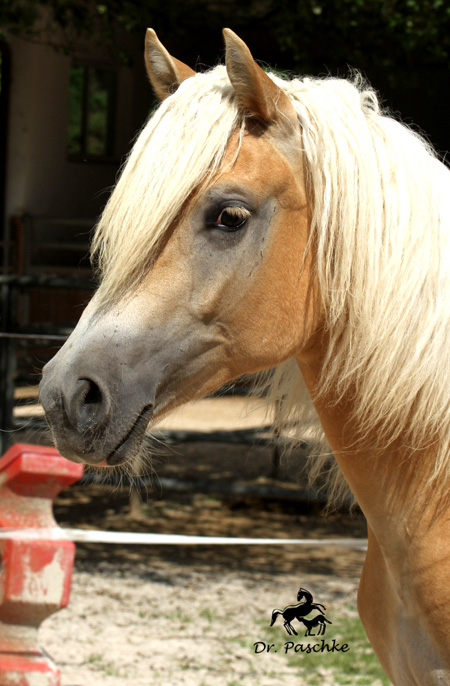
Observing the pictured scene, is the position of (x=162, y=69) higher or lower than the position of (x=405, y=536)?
higher

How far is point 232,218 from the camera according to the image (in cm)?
156

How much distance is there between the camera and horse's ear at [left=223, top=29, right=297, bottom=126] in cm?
150

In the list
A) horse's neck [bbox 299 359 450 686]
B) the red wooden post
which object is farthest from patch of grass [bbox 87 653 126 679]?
horse's neck [bbox 299 359 450 686]

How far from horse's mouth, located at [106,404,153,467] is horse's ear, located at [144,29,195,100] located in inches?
32.0

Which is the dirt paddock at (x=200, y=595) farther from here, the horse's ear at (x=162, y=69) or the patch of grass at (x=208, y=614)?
the horse's ear at (x=162, y=69)

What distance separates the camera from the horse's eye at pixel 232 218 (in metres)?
1.55

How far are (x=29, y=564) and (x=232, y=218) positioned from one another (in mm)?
1508

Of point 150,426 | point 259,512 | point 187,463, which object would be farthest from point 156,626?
point 187,463

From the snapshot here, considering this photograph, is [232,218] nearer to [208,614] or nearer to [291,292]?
[291,292]

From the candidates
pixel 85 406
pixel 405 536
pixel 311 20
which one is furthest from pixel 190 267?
pixel 311 20

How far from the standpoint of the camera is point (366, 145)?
1.64 m

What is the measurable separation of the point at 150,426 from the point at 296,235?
532mm

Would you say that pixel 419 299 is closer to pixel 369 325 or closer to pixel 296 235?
pixel 369 325

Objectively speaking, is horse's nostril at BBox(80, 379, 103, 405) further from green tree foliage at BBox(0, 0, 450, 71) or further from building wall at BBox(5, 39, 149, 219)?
building wall at BBox(5, 39, 149, 219)
